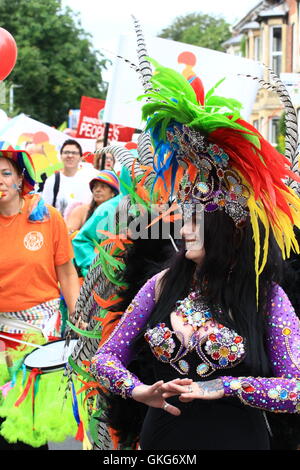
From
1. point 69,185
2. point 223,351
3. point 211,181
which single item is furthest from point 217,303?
point 69,185

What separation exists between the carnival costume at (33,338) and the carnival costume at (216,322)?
3.72 ft

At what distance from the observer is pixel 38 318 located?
196 inches

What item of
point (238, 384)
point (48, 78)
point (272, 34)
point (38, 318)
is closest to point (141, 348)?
point (238, 384)

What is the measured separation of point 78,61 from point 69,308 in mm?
43366

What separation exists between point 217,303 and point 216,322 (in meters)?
0.07

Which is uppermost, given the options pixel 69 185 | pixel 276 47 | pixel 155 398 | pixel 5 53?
pixel 276 47

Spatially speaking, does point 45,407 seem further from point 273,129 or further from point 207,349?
point 273,129

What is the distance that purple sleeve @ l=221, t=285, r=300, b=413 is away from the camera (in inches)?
110

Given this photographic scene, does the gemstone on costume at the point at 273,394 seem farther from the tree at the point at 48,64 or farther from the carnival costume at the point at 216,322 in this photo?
the tree at the point at 48,64

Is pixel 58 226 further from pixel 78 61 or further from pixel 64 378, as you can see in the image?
pixel 78 61

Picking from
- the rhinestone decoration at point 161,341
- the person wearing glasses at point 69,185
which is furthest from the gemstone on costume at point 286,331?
the person wearing glasses at point 69,185

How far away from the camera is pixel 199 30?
70375 mm

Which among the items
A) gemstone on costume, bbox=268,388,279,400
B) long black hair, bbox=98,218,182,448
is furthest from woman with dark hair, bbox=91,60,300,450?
long black hair, bbox=98,218,182,448

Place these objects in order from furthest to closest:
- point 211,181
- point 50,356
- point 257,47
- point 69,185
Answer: point 257,47 → point 69,185 → point 50,356 → point 211,181
